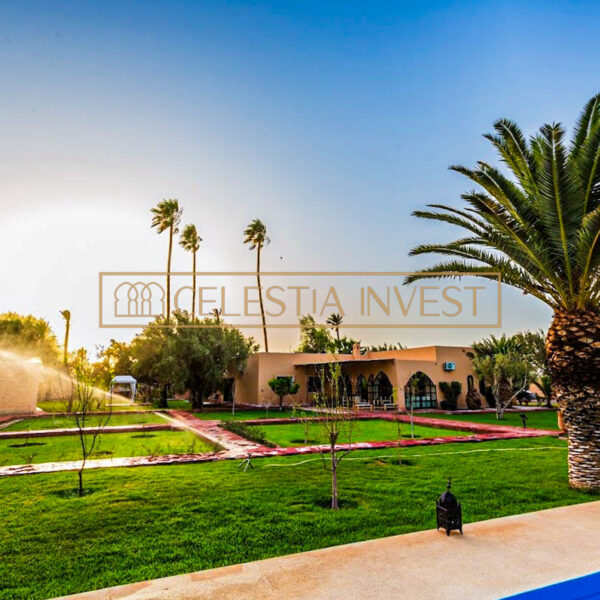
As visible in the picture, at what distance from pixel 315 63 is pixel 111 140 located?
6.24 metres

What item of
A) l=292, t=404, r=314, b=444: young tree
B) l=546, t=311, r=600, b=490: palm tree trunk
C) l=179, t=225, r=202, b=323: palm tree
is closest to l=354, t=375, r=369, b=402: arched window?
l=292, t=404, r=314, b=444: young tree

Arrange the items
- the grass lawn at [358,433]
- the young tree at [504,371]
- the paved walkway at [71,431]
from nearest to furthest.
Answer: the grass lawn at [358,433], the paved walkway at [71,431], the young tree at [504,371]

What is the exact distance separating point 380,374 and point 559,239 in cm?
1940

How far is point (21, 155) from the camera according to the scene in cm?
1219

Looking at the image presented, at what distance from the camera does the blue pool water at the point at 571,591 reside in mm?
3369

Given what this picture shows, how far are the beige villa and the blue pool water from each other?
18543 millimetres

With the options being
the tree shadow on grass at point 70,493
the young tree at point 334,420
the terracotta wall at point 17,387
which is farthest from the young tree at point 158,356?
the tree shadow on grass at point 70,493

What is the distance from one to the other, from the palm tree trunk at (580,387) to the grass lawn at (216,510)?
0.41m

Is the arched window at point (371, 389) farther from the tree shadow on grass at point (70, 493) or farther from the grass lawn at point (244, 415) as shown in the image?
the tree shadow on grass at point (70, 493)

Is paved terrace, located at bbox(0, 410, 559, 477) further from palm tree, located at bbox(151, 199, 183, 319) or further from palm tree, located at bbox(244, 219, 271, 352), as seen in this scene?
palm tree, located at bbox(244, 219, 271, 352)

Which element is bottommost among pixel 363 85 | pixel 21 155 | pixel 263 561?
pixel 263 561

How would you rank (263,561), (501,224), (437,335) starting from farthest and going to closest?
(437,335), (501,224), (263,561)

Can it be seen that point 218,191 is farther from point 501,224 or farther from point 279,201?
point 501,224

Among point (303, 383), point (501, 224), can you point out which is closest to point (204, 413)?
point (303, 383)
